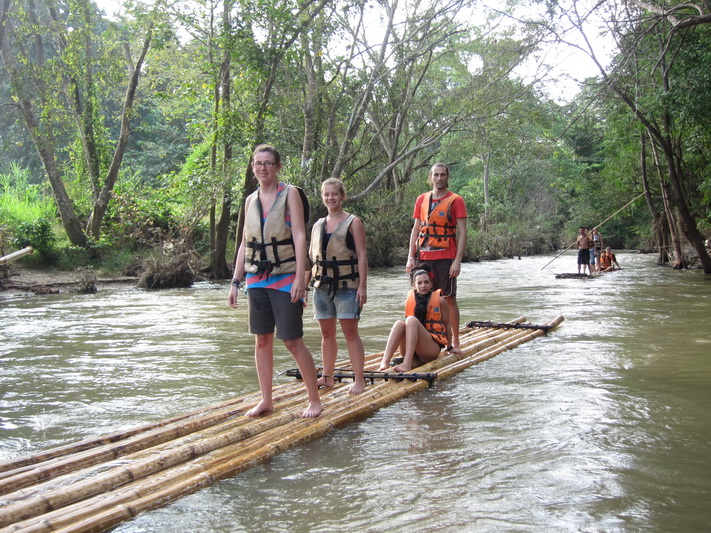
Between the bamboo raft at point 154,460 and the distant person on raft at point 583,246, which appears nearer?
the bamboo raft at point 154,460

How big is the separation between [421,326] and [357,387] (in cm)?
118

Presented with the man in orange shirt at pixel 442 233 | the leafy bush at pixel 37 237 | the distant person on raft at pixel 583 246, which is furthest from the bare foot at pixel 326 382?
the distant person on raft at pixel 583 246

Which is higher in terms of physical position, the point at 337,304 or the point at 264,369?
the point at 337,304

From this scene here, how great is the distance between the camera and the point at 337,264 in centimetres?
515

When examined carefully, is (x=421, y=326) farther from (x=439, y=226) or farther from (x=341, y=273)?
(x=341, y=273)

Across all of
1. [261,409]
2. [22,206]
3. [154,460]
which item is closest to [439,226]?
[261,409]

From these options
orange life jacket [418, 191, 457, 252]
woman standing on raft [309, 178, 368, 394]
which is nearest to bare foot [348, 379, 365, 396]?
woman standing on raft [309, 178, 368, 394]

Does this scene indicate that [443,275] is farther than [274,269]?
Yes

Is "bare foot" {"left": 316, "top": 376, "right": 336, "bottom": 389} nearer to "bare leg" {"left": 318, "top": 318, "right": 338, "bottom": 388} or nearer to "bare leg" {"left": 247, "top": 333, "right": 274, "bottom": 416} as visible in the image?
"bare leg" {"left": 318, "top": 318, "right": 338, "bottom": 388}

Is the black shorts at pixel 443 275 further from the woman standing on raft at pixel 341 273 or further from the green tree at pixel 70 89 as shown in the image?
the green tree at pixel 70 89

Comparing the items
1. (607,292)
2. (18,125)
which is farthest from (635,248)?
(18,125)

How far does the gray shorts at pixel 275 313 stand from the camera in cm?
439

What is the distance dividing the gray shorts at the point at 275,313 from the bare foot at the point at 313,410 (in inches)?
18.3

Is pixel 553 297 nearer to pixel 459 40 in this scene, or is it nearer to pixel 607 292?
pixel 607 292
